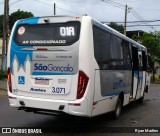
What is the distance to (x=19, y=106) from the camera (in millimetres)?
9328

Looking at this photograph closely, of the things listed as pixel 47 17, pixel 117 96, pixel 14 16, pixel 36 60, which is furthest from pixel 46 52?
pixel 14 16

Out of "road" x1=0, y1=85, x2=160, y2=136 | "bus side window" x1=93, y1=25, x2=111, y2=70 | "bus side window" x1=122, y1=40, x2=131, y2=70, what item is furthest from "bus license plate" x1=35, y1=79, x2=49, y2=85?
"bus side window" x1=122, y1=40, x2=131, y2=70

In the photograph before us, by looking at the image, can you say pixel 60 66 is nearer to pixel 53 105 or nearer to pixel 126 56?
pixel 53 105

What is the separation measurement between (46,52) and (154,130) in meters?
3.59

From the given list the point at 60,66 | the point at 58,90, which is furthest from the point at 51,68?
the point at 58,90

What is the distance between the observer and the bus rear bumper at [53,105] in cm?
859

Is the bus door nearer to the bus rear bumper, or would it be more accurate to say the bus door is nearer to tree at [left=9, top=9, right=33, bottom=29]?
the bus rear bumper

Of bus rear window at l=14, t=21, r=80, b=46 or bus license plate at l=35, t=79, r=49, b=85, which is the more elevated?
bus rear window at l=14, t=21, r=80, b=46

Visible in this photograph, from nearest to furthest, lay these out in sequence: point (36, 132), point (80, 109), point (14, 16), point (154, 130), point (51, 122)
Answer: point (80, 109)
point (36, 132)
point (154, 130)
point (51, 122)
point (14, 16)

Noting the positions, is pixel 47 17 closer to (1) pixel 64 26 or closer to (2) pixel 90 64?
(1) pixel 64 26

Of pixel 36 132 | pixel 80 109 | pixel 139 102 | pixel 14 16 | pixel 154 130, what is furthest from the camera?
pixel 14 16

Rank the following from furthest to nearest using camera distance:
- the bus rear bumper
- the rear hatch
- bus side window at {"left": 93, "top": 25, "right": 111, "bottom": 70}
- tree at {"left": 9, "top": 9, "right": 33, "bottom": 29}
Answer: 1. tree at {"left": 9, "top": 9, "right": 33, "bottom": 29}
2. bus side window at {"left": 93, "top": 25, "right": 111, "bottom": 70}
3. the rear hatch
4. the bus rear bumper

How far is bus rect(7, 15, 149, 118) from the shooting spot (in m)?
8.70

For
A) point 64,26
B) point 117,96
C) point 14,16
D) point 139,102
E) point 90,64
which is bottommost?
point 139,102
